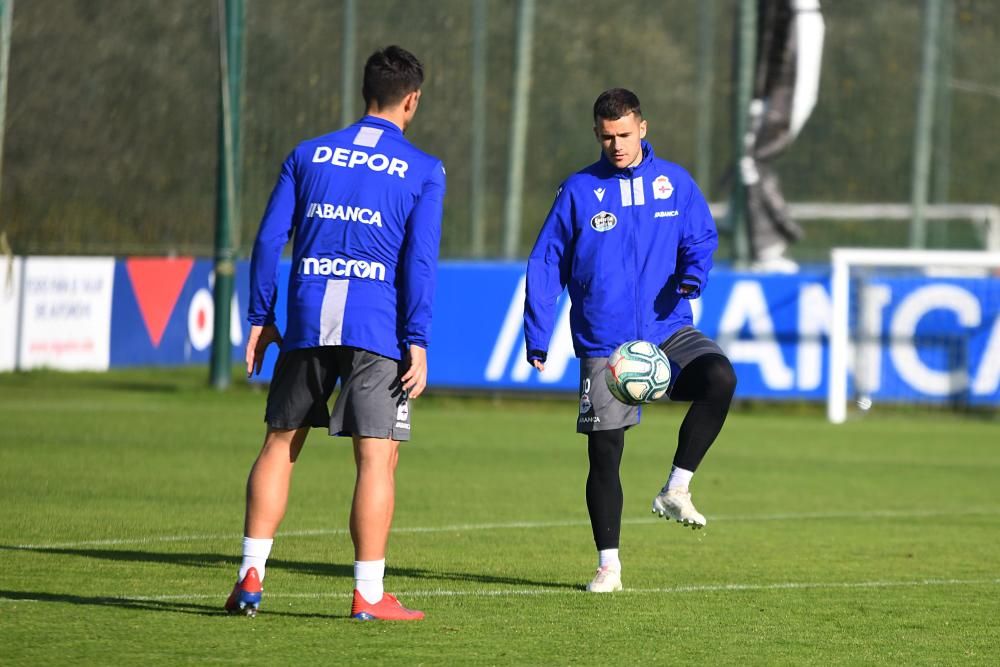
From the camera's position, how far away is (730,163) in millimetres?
21219

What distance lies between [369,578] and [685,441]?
5.81 ft

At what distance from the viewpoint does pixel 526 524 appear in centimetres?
1004

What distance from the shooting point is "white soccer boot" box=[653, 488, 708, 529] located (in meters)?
7.35

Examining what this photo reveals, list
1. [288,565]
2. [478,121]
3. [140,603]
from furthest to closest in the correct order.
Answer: [478,121], [288,565], [140,603]

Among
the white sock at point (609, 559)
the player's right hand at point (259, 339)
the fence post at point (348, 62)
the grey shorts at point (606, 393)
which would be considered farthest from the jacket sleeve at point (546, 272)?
the fence post at point (348, 62)

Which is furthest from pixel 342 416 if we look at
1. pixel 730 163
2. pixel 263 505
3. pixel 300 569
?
pixel 730 163

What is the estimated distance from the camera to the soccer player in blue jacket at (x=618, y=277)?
7637 millimetres

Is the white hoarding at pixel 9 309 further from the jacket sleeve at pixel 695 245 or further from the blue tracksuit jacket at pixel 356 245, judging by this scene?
the blue tracksuit jacket at pixel 356 245

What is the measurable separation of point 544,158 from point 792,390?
6068mm

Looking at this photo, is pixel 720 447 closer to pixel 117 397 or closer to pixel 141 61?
pixel 117 397

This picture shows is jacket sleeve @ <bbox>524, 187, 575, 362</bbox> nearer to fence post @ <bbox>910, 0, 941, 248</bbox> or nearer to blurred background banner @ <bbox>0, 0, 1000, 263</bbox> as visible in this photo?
blurred background banner @ <bbox>0, 0, 1000, 263</bbox>

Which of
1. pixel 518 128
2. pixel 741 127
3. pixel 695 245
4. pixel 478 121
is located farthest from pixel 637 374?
pixel 478 121

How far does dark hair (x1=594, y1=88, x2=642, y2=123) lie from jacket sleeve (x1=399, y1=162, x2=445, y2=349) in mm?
1258

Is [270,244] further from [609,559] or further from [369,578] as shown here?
[609,559]
